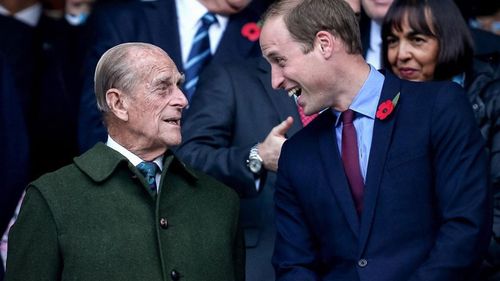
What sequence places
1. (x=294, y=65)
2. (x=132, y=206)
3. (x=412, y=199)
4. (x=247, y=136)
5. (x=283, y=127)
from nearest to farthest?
(x=412, y=199) < (x=132, y=206) < (x=294, y=65) < (x=283, y=127) < (x=247, y=136)

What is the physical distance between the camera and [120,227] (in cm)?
461

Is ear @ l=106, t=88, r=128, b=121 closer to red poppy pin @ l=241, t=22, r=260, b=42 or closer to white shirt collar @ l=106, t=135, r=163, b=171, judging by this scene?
white shirt collar @ l=106, t=135, r=163, b=171

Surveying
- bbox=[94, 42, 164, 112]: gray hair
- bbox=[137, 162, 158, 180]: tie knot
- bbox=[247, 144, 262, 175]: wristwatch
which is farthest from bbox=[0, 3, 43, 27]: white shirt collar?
bbox=[137, 162, 158, 180]: tie knot

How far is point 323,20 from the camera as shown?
15.6 feet

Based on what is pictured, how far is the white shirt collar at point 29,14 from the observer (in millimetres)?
7109

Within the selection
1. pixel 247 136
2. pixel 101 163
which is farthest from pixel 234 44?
pixel 101 163

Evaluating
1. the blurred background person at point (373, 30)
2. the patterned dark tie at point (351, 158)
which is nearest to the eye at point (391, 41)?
the blurred background person at point (373, 30)

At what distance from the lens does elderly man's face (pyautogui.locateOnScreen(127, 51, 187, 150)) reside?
4738 millimetres

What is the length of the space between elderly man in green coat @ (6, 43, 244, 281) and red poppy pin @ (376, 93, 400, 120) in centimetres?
67

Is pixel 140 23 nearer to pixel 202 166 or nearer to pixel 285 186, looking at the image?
pixel 202 166

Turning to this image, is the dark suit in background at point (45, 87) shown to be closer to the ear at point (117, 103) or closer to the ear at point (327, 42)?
the ear at point (117, 103)

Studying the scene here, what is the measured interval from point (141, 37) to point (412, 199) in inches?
84.0

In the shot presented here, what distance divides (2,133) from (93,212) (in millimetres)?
1578

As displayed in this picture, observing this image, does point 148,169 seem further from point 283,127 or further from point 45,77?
point 45,77
